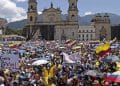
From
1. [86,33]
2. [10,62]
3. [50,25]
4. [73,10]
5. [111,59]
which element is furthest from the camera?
[86,33]

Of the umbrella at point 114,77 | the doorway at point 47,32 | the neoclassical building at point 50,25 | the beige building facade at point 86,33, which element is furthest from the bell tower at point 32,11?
the umbrella at point 114,77

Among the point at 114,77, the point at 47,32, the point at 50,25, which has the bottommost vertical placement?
the point at 47,32

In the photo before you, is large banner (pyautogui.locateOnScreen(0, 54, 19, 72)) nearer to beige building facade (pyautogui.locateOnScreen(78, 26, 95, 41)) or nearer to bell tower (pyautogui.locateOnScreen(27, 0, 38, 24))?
bell tower (pyautogui.locateOnScreen(27, 0, 38, 24))

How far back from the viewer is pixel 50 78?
1762 centimetres

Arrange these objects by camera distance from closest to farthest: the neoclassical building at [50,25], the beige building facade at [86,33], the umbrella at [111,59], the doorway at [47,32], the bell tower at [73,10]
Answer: the umbrella at [111,59]
the bell tower at [73,10]
the neoclassical building at [50,25]
the doorway at [47,32]
the beige building facade at [86,33]

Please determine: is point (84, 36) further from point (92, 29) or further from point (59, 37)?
point (59, 37)

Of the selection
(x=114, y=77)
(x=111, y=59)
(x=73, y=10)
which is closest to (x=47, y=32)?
(x=73, y=10)

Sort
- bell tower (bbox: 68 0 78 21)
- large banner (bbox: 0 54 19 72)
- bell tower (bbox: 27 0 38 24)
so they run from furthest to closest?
bell tower (bbox: 27 0 38 24), bell tower (bbox: 68 0 78 21), large banner (bbox: 0 54 19 72)

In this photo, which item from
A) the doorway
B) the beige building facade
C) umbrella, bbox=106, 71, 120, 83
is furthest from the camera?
the beige building facade

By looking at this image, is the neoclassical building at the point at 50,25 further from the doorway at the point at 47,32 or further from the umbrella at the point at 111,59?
the umbrella at the point at 111,59

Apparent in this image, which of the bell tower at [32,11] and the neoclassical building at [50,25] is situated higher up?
the bell tower at [32,11]

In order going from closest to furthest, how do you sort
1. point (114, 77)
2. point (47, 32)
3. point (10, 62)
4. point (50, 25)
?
point (114, 77) < point (10, 62) < point (50, 25) < point (47, 32)

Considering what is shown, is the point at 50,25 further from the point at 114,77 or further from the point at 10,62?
the point at 114,77

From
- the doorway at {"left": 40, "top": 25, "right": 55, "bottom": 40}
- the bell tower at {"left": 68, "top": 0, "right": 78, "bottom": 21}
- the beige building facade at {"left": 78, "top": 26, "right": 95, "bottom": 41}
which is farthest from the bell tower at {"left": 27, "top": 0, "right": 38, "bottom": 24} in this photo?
the beige building facade at {"left": 78, "top": 26, "right": 95, "bottom": 41}
